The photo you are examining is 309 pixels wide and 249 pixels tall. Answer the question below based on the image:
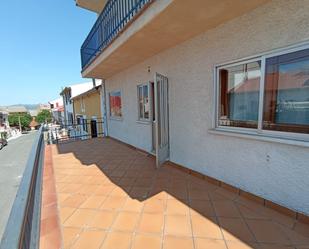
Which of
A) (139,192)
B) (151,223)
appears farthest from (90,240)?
(139,192)

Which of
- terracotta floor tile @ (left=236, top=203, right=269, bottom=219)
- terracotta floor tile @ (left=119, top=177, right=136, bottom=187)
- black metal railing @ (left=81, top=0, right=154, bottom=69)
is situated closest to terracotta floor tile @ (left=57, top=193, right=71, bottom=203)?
terracotta floor tile @ (left=119, top=177, right=136, bottom=187)

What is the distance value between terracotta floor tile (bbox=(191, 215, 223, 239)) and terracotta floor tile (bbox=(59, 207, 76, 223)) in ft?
5.74

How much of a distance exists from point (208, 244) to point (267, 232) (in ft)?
2.48

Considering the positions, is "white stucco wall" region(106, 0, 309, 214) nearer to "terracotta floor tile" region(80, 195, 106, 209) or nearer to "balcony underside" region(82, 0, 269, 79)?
"balcony underside" region(82, 0, 269, 79)

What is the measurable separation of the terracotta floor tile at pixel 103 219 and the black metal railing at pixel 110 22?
10.8ft

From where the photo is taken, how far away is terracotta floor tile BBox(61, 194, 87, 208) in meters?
2.68

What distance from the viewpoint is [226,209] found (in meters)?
2.46

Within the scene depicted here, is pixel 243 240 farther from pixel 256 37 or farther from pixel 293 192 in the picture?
pixel 256 37

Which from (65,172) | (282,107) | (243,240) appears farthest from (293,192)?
(65,172)

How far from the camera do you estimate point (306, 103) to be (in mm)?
2139

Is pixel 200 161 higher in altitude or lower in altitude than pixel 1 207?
higher

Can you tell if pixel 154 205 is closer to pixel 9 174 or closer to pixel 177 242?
pixel 177 242

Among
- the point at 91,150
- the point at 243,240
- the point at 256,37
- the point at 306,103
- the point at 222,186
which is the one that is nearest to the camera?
the point at 243,240

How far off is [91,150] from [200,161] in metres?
4.16
